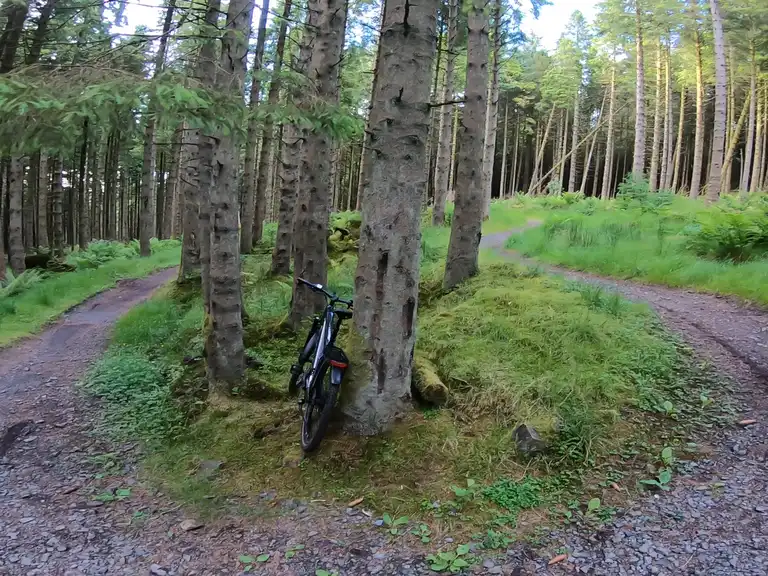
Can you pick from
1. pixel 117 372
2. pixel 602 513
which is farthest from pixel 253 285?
pixel 602 513

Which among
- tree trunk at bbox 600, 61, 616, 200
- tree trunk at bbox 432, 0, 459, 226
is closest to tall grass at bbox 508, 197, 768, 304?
tree trunk at bbox 432, 0, 459, 226

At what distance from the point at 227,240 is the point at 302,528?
3115mm

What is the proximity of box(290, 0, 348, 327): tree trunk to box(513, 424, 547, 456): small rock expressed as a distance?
148 inches

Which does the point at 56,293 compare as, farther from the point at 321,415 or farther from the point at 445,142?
the point at 445,142

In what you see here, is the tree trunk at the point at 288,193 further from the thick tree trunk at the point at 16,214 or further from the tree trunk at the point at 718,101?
the tree trunk at the point at 718,101

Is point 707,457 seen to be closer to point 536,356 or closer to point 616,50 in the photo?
point 536,356

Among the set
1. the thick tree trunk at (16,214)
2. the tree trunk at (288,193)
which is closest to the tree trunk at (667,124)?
the tree trunk at (288,193)

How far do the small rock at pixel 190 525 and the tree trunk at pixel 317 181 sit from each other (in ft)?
11.9

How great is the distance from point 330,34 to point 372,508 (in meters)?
5.63

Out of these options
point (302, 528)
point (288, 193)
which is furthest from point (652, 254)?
point (302, 528)

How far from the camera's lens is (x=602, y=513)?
3420 millimetres

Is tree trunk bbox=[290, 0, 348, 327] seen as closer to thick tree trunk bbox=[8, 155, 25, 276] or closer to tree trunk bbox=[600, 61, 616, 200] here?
thick tree trunk bbox=[8, 155, 25, 276]

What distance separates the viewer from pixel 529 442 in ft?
13.0

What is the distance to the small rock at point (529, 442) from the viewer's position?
3.96 meters
